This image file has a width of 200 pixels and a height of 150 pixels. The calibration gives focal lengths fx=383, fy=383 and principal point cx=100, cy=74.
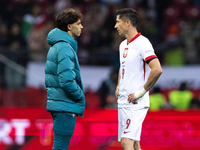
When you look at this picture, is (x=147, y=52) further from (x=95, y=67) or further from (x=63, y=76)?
(x=95, y=67)

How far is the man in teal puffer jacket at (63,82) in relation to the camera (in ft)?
12.9

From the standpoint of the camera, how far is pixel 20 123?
21.6 feet

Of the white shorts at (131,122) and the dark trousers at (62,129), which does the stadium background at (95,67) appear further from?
the dark trousers at (62,129)

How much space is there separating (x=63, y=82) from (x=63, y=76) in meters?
0.06

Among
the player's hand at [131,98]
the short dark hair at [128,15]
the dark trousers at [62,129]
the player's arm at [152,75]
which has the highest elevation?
the short dark hair at [128,15]

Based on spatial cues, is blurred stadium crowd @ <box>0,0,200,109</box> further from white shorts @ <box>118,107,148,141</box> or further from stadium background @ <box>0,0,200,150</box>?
white shorts @ <box>118,107,148,141</box>

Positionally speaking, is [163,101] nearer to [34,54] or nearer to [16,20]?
[34,54]

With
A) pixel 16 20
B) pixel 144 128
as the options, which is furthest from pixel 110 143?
pixel 16 20

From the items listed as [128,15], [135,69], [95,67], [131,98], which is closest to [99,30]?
[95,67]

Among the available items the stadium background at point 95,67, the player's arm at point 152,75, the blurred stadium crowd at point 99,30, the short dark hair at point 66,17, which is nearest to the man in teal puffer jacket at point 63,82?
the short dark hair at point 66,17

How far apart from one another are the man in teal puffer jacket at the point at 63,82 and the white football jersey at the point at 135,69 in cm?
64

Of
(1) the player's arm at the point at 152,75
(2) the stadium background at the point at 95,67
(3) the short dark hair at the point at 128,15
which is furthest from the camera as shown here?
(2) the stadium background at the point at 95,67

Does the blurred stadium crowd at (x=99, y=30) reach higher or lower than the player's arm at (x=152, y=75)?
higher

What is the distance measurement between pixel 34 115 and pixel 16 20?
13.6 ft
